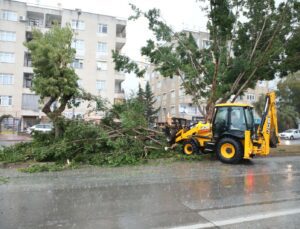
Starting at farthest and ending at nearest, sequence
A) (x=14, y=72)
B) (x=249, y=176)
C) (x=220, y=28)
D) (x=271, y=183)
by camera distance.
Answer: (x=14, y=72) < (x=220, y=28) < (x=249, y=176) < (x=271, y=183)

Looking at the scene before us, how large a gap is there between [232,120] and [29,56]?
37716 millimetres

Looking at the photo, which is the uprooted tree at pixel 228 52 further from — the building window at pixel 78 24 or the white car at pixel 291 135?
the building window at pixel 78 24

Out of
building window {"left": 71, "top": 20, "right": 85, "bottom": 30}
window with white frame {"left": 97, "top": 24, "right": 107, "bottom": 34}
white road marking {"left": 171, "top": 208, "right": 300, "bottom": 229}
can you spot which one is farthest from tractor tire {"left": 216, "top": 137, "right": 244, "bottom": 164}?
building window {"left": 71, "top": 20, "right": 85, "bottom": 30}

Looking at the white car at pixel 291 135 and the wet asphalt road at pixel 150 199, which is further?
the white car at pixel 291 135

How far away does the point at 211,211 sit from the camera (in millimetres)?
5273

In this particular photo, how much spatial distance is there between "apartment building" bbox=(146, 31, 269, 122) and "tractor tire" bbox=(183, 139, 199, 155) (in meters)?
30.5

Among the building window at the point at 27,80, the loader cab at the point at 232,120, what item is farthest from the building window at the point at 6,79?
the loader cab at the point at 232,120

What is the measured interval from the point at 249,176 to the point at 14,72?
3955 centimetres

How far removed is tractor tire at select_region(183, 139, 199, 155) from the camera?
12.3 metres

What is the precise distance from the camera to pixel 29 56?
41.4 meters

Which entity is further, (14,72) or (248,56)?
(14,72)

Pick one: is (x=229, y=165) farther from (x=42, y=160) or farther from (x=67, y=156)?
(x=42, y=160)

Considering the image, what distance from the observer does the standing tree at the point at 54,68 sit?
12539 millimetres

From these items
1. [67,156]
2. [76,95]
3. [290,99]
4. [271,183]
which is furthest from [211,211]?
[290,99]
